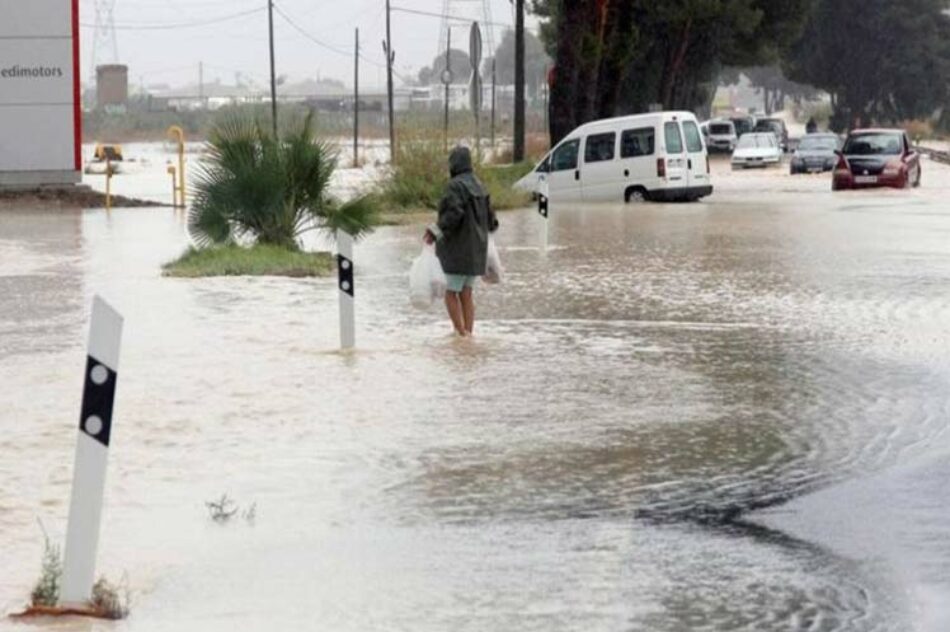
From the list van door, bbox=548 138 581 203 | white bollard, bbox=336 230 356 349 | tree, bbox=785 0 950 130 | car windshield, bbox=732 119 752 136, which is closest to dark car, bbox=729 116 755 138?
car windshield, bbox=732 119 752 136

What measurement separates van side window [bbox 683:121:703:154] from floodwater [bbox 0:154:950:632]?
1768 cm

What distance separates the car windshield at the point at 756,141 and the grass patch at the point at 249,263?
48679 millimetres

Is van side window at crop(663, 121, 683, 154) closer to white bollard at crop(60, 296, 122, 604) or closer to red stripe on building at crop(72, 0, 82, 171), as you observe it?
red stripe on building at crop(72, 0, 82, 171)

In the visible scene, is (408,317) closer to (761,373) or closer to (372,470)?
(761,373)

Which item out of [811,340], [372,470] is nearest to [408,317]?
[811,340]

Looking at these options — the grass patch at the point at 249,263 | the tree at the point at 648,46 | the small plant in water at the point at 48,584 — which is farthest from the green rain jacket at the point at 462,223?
the tree at the point at 648,46

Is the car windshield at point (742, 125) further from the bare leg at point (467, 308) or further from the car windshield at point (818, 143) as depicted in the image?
the bare leg at point (467, 308)

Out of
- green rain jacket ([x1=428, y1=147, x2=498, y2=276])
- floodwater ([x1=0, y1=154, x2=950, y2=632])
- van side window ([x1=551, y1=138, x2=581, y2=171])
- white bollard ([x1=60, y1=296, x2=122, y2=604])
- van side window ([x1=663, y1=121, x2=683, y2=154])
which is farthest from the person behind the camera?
van side window ([x1=551, y1=138, x2=581, y2=171])

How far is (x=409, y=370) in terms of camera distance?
15.0m

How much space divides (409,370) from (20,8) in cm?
2894

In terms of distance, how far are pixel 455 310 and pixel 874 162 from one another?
32.6 m

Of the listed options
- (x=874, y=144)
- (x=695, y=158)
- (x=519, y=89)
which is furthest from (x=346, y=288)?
(x=519, y=89)

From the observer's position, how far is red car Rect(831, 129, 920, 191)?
47625 millimetres

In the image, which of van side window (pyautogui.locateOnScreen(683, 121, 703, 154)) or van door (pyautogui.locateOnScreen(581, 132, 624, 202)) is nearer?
van side window (pyautogui.locateOnScreen(683, 121, 703, 154))
